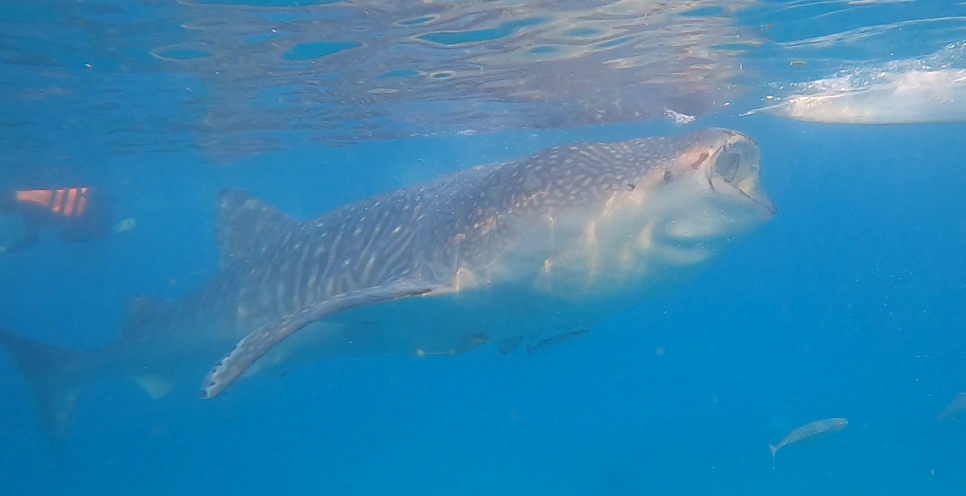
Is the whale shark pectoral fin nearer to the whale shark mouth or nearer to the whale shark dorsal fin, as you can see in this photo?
the whale shark mouth

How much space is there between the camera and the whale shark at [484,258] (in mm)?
4320

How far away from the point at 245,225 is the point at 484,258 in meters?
4.60

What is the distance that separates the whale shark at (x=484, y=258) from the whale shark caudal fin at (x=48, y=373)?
208cm

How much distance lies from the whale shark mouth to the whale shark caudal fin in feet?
28.9

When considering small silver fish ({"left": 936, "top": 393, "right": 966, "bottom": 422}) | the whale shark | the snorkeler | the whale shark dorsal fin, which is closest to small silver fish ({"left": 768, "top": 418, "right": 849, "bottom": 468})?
small silver fish ({"left": 936, "top": 393, "right": 966, "bottom": 422})

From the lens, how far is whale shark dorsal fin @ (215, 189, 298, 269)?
8008mm

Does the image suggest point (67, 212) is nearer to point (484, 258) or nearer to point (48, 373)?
point (48, 373)

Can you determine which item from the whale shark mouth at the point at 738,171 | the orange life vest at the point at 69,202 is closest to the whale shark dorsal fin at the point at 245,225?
the whale shark mouth at the point at 738,171

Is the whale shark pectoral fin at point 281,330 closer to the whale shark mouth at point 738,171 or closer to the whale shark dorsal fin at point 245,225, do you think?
the whale shark mouth at point 738,171

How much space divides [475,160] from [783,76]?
16.0m

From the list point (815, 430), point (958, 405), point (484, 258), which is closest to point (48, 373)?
point (484, 258)

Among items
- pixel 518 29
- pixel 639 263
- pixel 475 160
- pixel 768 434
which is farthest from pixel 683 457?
pixel 639 263

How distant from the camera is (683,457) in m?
25.3

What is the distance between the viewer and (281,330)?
15.9ft
